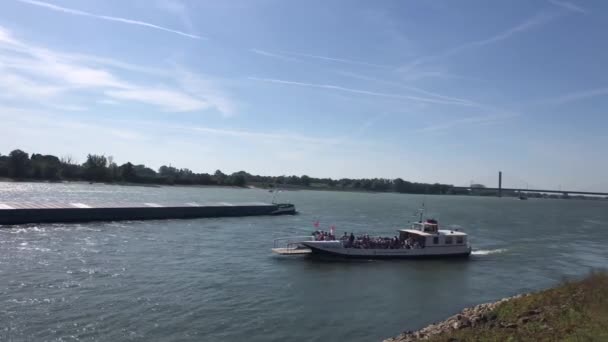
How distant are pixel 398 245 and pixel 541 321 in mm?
33534

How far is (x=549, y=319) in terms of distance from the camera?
20500 millimetres

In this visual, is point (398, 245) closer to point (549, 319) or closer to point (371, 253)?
point (371, 253)

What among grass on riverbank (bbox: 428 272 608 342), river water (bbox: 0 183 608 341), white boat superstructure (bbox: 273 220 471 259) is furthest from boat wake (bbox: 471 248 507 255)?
grass on riverbank (bbox: 428 272 608 342)

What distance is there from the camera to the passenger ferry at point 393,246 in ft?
168

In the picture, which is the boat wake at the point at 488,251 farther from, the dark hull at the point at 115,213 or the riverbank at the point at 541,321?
the dark hull at the point at 115,213

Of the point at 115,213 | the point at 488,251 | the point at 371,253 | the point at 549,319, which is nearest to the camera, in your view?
the point at 549,319

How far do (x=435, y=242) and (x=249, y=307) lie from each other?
100 feet

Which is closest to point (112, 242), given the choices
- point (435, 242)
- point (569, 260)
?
point (435, 242)

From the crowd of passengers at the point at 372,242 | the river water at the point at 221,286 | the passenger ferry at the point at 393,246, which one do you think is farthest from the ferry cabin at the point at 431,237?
the river water at the point at 221,286

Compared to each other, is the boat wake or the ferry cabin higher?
the ferry cabin

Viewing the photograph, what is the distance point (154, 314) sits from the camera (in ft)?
93.5

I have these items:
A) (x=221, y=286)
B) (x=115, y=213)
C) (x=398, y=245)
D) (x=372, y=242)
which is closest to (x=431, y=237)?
(x=398, y=245)

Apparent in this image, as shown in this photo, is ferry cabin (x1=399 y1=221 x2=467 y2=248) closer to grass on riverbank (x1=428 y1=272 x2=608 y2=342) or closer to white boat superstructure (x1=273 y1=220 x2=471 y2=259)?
white boat superstructure (x1=273 y1=220 x2=471 y2=259)

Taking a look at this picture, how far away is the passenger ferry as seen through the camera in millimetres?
51156
